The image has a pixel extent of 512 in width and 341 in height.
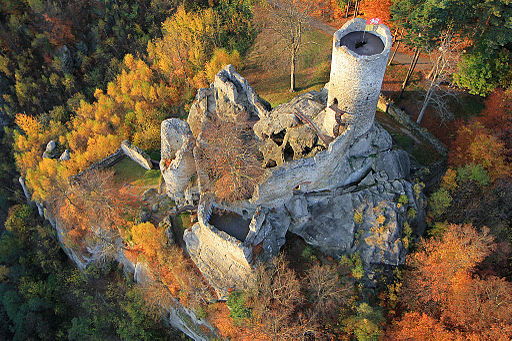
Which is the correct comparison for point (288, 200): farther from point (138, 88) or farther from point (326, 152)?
point (138, 88)

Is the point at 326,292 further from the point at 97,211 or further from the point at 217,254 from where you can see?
the point at 97,211

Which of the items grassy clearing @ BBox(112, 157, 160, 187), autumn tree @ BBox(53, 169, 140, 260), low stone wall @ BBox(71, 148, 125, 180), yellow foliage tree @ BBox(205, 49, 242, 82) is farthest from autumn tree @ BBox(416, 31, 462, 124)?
low stone wall @ BBox(71, 148, 125, 180)

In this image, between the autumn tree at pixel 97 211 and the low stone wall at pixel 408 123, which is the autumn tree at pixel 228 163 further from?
the low stone wall at pixel 408 123

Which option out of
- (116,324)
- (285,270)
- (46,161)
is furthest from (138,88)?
(285,270)

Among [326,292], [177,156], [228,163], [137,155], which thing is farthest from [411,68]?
[137,155]

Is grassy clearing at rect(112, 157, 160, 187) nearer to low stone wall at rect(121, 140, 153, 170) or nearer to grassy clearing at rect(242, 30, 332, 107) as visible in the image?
low stone wall at rect(121, 140, 153, 170)
